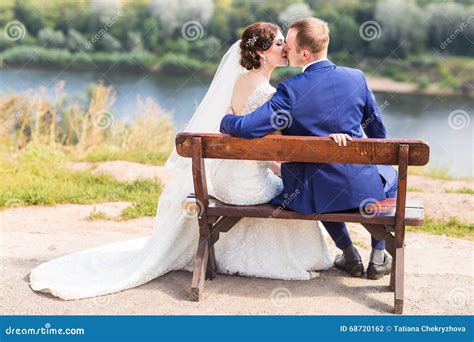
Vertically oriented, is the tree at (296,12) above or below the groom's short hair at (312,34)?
below

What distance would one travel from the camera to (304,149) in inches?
163

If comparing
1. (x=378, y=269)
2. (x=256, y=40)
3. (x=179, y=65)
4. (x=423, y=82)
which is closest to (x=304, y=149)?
(x=256, y=40)

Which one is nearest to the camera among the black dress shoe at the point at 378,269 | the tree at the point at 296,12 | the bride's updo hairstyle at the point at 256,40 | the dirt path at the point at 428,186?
the bride's updo hairstyle at the point at 256,40

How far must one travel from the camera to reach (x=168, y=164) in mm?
4957

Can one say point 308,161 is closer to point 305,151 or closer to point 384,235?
point 305,151

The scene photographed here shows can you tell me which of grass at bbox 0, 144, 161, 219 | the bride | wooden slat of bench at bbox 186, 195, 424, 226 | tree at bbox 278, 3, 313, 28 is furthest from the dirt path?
tree at bbox 278, 3, 313, 28

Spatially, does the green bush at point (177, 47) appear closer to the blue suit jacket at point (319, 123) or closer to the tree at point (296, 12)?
the tree at point (296, 12)

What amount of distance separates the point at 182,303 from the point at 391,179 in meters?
1.32

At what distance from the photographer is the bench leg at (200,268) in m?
4.31

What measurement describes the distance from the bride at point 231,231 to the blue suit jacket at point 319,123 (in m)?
0.27

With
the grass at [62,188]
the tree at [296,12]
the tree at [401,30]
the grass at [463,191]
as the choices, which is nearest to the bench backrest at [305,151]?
the grass at [62,188]

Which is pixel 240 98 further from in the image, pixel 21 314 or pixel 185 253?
pixel 21 314

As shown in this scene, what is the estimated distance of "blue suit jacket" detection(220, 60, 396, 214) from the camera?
4215 millimetres

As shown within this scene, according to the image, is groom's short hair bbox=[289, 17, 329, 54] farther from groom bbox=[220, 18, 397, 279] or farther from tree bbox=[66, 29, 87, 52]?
tree bbox=[66, 29, 87, 52]
